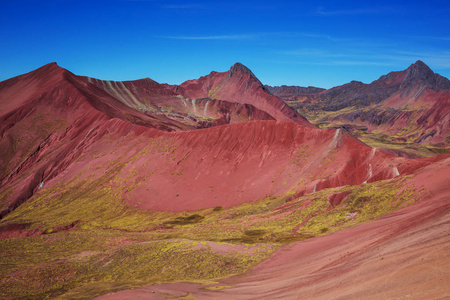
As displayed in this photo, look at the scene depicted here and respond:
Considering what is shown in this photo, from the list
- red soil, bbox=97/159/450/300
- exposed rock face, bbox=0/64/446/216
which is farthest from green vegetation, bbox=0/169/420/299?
exposed rock face, bbox=0/64/446/216

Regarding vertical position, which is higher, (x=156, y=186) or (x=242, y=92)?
(x=242, y=92)

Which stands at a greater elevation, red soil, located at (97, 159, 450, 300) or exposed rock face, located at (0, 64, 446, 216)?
exposed rock face, located at (0, 64, 446, 216)

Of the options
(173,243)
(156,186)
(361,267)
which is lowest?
(173,243)

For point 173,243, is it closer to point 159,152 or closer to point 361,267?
point 361,267

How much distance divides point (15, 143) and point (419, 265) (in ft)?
333

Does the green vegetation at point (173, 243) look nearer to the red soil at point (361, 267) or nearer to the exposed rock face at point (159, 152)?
Result: the red soil at point (361, 267)

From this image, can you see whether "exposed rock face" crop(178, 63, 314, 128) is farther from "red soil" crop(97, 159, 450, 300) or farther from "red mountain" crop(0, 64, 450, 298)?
"red soil" crop(97, 159, 450, 300)

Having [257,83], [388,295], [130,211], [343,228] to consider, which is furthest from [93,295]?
[257,83]

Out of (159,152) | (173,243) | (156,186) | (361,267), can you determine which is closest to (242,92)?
(159,152)

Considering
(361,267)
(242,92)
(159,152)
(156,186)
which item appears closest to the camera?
(361,267)

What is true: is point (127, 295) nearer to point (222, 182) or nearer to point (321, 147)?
point (222, 182)

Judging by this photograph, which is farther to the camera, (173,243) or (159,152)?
(159,152)

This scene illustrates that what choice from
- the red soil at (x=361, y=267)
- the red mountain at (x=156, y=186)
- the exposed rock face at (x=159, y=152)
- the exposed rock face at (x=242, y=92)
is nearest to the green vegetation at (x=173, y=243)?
the red mountain at (x=156, y=186)

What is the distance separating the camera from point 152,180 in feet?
239
